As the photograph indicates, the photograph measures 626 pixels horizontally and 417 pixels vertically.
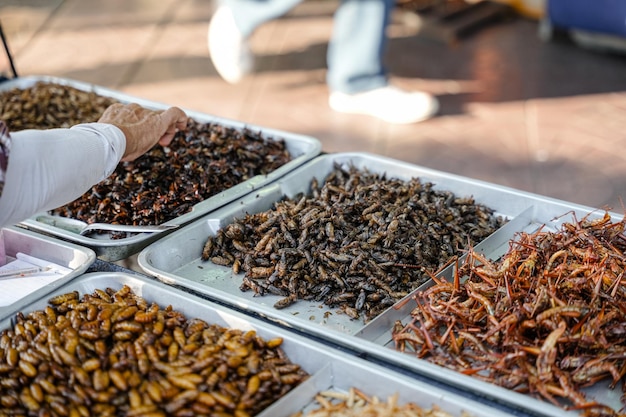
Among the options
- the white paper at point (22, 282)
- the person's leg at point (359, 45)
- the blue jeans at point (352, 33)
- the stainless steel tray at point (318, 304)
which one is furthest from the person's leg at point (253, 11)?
the white paper at point (22, 282)

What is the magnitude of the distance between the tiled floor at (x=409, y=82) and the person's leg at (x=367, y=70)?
0.40 feet

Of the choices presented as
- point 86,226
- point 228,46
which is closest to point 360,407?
point 86,226

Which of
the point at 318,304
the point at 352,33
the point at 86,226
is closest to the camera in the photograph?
the point at 318,304

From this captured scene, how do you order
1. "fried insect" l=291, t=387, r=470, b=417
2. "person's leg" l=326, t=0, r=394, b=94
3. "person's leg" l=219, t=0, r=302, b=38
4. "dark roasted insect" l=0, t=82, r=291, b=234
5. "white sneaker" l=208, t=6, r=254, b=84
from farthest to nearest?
1. "white sneaker" l=208, t=6, r=254, b=84
2. "person's leg" l=219, t=0, r=302, b=38
3. "person's leg" l=326, t=0, r=394, b=94
4. "dark roasted insect" l=0, t=82, r=291, b=234
5. "fried insect" l=291, t=387, r=470, b=417

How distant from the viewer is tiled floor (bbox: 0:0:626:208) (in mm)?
4762

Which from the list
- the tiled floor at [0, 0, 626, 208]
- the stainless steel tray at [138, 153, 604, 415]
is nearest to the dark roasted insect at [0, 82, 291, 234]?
the stainless steel tray at [138, 153, 604, 415]

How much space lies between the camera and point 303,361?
6.12 ft

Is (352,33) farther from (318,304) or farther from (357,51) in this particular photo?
(318,304)

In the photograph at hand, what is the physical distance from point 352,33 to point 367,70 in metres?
0.30

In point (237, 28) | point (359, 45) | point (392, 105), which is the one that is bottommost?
point (392, 105)

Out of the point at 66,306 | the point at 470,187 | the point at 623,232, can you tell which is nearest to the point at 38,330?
the point at 66,306

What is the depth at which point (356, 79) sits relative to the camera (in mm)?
5559

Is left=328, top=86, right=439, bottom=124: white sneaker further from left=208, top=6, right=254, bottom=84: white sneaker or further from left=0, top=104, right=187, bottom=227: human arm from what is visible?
left=0, top=104, right=187, bottom=227: human arm

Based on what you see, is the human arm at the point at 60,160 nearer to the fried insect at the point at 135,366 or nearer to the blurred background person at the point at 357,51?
the fried insect at the point at 135,366
